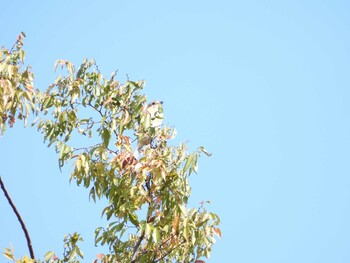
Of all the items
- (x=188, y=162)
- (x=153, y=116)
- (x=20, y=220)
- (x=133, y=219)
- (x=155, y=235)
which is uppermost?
(x=153, y=116)

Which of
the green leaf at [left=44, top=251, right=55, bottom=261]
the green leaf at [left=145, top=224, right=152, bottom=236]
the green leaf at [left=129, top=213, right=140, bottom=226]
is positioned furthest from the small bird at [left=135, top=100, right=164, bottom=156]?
the green leaf at [left=44, top=251, right=55, bottom=261]

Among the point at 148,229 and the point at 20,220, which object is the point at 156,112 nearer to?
the point at 148,229

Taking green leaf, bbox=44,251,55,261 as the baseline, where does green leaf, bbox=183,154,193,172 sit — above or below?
above

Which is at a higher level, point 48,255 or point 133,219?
point 133,219

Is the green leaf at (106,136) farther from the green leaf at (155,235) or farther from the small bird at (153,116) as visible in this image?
the green leaf at (155,235)

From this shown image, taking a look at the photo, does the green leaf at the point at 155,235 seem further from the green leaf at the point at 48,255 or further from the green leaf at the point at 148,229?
the green leaf at the point at 48,255

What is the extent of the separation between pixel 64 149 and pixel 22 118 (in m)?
0.58

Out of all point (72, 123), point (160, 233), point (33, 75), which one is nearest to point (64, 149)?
point (72, 123)

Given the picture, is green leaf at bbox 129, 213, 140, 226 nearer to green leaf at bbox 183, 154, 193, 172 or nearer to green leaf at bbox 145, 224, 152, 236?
green leaf at bbox 145, 224, 152, 236

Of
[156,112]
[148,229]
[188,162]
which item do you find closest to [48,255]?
[148,229]

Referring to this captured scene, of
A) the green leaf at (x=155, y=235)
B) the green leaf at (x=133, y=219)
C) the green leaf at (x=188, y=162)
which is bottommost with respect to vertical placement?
the green leaf at (x=155, y=235)

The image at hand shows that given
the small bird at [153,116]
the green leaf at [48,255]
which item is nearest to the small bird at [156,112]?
the small bird at [153,116]

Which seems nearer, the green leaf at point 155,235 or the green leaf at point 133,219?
the green leaf at point 155,235

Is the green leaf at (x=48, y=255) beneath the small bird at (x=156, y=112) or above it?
beneath
